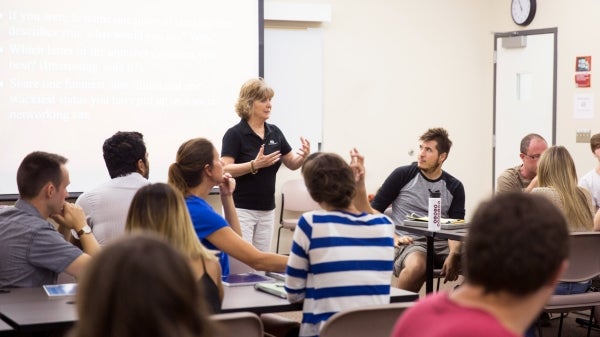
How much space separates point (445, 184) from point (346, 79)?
301 cm

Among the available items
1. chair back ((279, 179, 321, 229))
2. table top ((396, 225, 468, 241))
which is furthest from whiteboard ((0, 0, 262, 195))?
table top ((396, 225, 468, 241))

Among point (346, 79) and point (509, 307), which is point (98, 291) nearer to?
point (509, 307)

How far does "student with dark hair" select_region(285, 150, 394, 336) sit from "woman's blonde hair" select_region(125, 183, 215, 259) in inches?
18.6

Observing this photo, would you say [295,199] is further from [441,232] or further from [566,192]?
[566,192]

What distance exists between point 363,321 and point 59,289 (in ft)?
4.02

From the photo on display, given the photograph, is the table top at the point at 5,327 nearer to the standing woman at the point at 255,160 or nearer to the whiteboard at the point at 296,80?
the standing woman at the point at 255,160

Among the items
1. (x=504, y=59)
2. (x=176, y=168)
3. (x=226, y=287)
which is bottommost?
(x=226, y=287)

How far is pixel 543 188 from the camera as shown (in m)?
4.77

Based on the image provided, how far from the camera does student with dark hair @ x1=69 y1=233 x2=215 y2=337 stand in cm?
111

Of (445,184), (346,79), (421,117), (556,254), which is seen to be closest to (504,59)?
(421,117)

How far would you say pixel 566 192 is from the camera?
4746 millimetres

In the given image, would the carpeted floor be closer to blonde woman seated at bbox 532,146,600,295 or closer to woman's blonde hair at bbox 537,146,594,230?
blonde woman seated at bbox 532,146,600,295

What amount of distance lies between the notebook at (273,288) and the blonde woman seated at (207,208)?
0.09 meters

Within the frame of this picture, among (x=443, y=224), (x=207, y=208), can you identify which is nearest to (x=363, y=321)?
(x=207, y=208)
